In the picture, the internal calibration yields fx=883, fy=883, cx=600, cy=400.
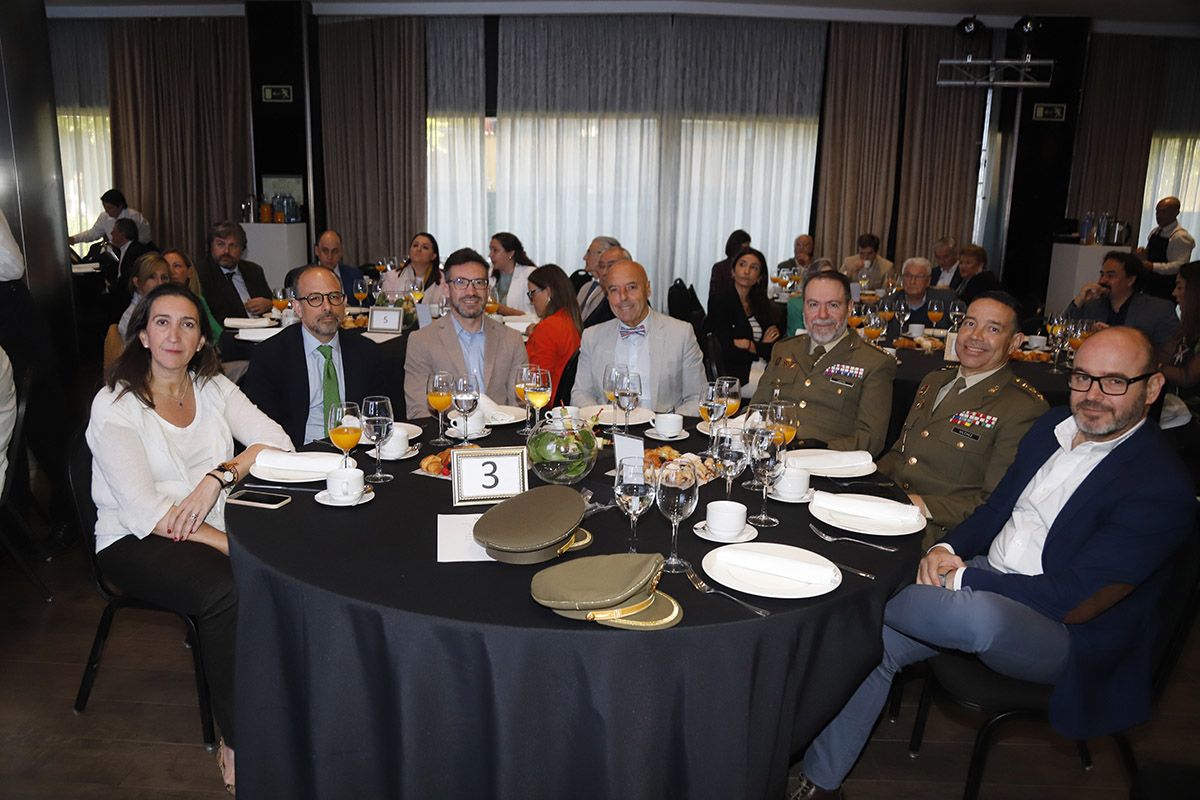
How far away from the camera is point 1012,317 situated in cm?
290

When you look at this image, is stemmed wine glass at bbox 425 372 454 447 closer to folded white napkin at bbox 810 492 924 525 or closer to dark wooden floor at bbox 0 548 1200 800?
folded white napkin at bbox 810 492 924 525

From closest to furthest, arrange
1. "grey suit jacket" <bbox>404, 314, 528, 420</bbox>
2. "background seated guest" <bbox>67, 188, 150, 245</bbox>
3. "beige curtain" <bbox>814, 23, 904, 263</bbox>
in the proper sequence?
"grey suit jacket" <bbox>404, 314, 528, 420</bbox> < "background seated guest" <bbox>67, 188, 150, 245</bbox> < "beige curtain" <bbox>814, 23, 904, 263</bbox>

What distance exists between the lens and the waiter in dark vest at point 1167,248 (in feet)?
28.3

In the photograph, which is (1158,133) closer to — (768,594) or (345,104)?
(345,104)

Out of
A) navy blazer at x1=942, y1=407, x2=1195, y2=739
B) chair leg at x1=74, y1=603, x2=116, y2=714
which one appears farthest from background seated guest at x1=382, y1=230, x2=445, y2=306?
navy blazer at x1=942, y1=407, x2=1195, y2=739

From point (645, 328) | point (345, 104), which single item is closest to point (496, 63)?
point (345, 104)

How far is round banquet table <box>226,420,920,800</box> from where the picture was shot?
1609 mm

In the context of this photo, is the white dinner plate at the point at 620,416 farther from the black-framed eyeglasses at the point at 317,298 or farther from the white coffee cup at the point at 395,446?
the black-framed eyeglasses at the point at 317,298

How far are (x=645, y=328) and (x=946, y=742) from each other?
2003 mm

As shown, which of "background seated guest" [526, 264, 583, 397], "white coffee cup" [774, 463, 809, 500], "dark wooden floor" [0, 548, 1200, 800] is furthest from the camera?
"background seated guest" [526, 264, 583, 397]

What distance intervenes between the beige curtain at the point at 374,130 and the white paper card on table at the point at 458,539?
346 inches

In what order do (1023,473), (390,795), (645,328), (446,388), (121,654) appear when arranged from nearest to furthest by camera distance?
(390,795) < (1023,473) < (446,388) < (121,654) < (645,328)

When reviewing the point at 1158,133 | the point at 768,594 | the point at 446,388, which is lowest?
the point at 768,594

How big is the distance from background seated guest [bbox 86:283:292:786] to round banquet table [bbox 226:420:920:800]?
1.65ft
